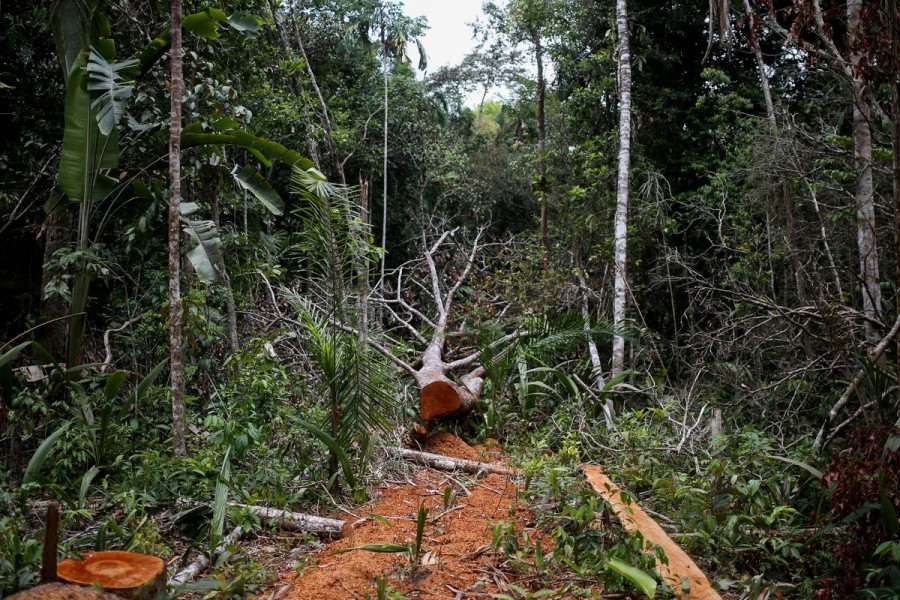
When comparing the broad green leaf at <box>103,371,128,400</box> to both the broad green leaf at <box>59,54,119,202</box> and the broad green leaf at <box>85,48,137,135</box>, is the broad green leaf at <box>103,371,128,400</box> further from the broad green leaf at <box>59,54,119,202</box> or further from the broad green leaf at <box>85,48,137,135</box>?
the broad green leaf at <box>85,48,137,135</box>

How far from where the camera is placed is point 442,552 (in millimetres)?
4160

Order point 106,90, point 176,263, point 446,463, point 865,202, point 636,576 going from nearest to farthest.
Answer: point 636,576 < point 176,263 < point 106,90 < point 865,202 < point 446,463

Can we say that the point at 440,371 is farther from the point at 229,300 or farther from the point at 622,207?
the point at 622,207

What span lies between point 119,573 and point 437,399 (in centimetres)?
452

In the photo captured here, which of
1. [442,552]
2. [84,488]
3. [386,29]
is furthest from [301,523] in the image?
[386,29]

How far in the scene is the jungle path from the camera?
3.53 metres

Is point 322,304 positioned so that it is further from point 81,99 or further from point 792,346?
point 792,346

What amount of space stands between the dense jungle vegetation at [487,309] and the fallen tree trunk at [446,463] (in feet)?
0.61

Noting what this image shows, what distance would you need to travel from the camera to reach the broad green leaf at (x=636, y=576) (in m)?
3.08

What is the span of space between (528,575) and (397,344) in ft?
15.1

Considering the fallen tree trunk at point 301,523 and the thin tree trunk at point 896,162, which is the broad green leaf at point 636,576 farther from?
the thin tree trunk at point 896,162

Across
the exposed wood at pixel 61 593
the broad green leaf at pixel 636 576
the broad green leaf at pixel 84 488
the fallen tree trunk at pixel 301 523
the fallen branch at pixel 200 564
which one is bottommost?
the fallen tree trunk at pixel 301 523

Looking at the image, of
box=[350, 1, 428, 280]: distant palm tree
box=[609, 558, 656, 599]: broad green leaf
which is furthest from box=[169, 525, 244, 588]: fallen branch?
box=[350, 1, 428, 280]: distant palm tree

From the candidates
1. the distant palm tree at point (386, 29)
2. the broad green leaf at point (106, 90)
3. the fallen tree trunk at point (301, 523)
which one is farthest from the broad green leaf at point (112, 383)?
the distant palm tree at point (386, 29)
